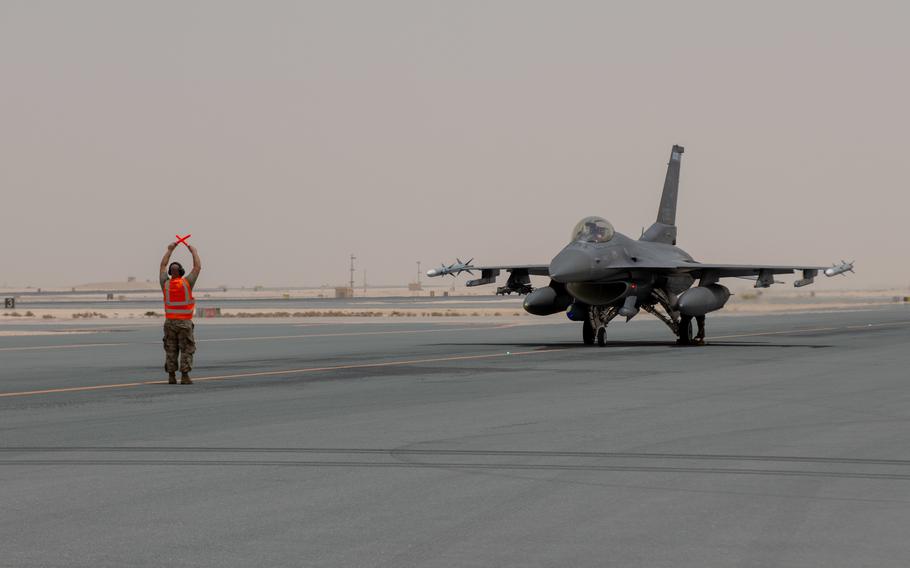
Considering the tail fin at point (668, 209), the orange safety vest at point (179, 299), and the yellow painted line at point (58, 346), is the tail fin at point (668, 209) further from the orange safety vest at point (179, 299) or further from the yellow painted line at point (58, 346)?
the orange safety vest at point (179, 299)

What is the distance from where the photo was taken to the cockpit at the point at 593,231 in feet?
116

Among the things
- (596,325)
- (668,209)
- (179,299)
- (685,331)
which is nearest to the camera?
(179,299)

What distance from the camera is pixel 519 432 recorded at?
546 inches

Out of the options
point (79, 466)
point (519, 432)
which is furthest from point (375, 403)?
point (79, 466)

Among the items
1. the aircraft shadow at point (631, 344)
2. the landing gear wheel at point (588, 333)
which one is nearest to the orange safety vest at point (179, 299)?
the aircraft shadow at point (631, 344)

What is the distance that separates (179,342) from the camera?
822 inches

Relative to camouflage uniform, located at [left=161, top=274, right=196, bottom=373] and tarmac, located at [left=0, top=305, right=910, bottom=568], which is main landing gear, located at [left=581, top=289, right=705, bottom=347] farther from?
camouflage uniform, located at [left=161, top=274, right=196, bottom=373]

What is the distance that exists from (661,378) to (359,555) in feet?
52.3

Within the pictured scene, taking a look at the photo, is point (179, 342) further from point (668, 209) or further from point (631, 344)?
point (668, 209)

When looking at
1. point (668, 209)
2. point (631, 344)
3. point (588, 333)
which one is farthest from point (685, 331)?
point (668, 209)

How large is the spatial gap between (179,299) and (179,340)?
2.76 ft

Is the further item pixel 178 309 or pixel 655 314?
pixel 655 314

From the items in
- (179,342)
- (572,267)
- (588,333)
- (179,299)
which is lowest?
(588,333)

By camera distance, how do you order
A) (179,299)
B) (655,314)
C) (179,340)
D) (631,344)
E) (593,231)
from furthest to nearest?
(631,344), (655,314), (593,231), (179,340), (179,299)
